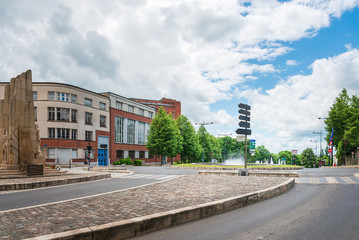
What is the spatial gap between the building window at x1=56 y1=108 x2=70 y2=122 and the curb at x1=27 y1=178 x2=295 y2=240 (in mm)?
43172

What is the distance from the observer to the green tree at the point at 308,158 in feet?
356

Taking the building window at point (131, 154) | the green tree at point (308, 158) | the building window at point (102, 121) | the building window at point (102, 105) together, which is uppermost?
the building window at point (102, 105)

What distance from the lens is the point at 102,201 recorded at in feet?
24.0

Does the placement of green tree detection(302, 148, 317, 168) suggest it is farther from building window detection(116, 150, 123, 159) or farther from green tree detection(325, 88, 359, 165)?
building window detection(116, 150, 123, 159)

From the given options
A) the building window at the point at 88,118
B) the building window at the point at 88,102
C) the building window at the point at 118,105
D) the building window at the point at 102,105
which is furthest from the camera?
the building window at the point at 118,105

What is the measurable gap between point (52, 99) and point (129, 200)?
42589 mm

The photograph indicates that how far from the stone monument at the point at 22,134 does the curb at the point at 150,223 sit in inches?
536

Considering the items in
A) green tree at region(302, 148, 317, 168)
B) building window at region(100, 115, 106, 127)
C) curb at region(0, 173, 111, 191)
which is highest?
building window at region(100, 115, 106, 127)

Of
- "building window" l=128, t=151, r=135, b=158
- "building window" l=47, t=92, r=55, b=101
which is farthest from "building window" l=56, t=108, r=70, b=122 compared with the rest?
"building window" l=128, t=151, r=135, b=158

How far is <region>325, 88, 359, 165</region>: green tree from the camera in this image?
48.5m

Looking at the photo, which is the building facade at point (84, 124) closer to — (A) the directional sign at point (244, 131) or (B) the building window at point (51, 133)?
(B) the building window at point (51, 133)

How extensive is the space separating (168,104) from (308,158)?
6126 centimetres

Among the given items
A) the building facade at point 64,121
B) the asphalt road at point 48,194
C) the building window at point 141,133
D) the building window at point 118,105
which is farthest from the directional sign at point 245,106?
the building window at point 141,133

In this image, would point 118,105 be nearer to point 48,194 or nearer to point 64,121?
point 64,121
